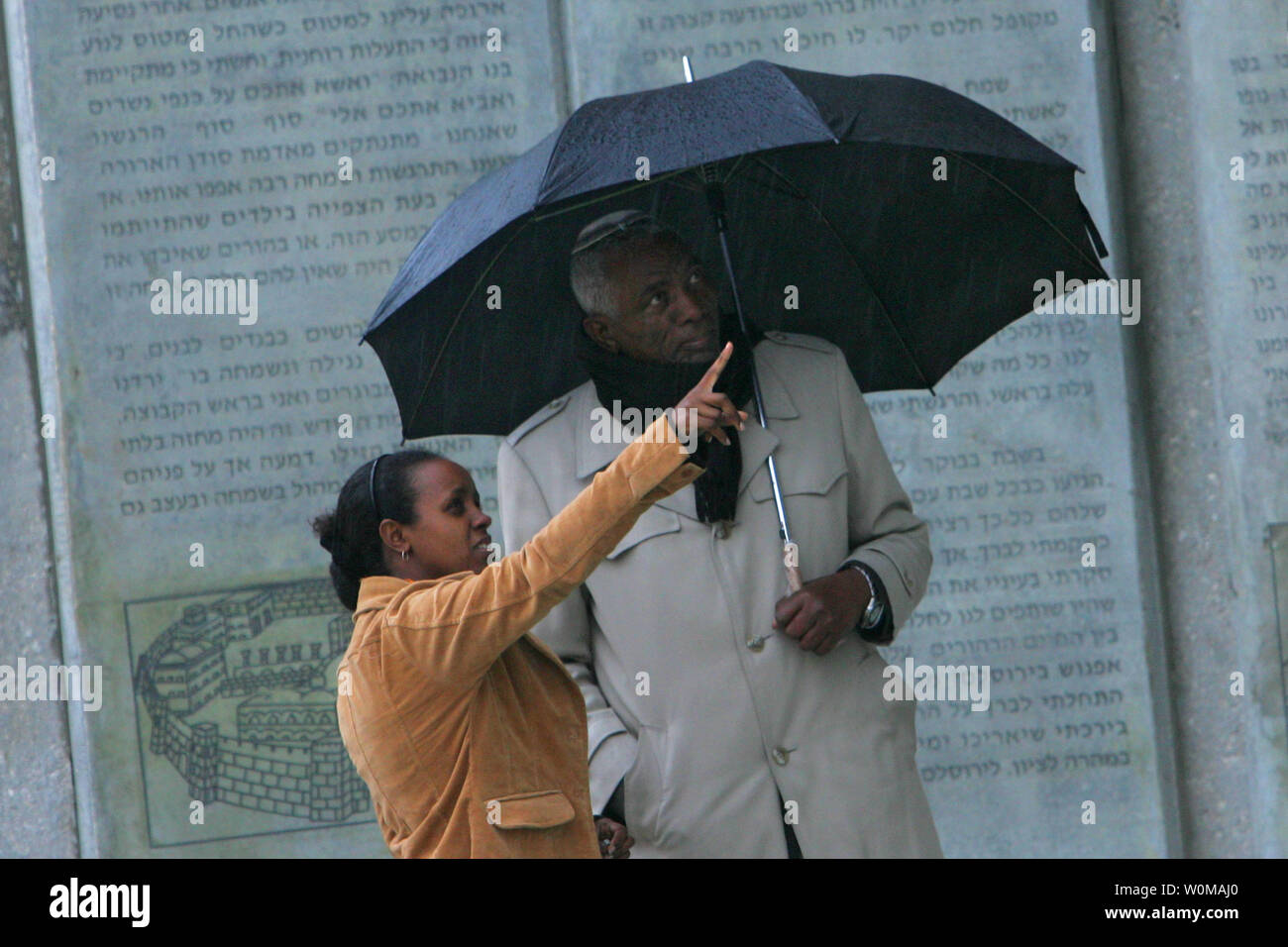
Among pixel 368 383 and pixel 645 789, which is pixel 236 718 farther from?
pixel 645 789

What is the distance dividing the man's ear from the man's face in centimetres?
5

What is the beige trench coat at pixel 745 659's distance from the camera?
9.38ft

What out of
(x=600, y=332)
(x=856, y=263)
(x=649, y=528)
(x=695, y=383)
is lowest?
(x=649, y=528)

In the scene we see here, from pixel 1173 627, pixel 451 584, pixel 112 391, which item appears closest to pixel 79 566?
pixel 112 391

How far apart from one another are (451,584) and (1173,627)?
137 inches

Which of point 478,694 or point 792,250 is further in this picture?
point 792,250

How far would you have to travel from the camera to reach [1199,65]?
5.27 metres

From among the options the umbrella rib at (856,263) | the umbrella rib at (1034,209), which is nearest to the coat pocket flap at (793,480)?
the umbrella rib at (856,263)

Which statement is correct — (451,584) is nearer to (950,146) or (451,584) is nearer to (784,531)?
(784,531)

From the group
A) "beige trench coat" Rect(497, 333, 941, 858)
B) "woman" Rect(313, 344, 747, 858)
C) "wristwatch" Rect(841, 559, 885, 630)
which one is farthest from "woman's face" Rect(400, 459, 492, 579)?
"wristwatch" Rect(841, 559, 885, 630)

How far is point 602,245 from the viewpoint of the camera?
292 cm

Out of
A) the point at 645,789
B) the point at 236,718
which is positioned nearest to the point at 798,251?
the point at 645,789

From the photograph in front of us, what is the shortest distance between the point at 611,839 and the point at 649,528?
555mm

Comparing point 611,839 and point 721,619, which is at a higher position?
point 721,619
